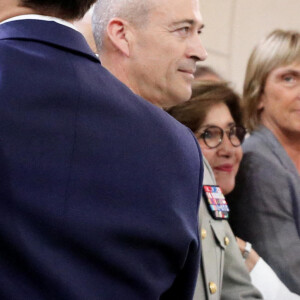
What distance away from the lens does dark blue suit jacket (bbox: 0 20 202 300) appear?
0.87 m

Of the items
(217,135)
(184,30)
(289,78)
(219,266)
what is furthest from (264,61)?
(219,266)

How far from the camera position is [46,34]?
0.93 m

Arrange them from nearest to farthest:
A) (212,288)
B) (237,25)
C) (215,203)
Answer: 1. (212,288)
2. (215,203)
3. (237,25)

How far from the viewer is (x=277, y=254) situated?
2197 millimetres

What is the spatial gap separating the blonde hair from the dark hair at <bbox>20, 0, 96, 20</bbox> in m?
1.51

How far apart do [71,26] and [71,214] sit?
242 millimetres

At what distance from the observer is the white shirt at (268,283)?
2.04 m

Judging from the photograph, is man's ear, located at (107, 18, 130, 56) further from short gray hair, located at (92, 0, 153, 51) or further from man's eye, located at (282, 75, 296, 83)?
man's eye, located at (282, 75, 296, 83)

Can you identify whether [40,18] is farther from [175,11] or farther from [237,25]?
[237,25]

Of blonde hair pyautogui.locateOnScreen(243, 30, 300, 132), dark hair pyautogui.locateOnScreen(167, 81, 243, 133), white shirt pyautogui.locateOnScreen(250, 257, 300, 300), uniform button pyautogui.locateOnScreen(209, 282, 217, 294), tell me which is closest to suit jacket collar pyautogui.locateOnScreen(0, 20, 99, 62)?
uniform button pyautogui.locateOnScreen(209, 282, 217, 294)

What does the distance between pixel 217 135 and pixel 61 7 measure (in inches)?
48.3

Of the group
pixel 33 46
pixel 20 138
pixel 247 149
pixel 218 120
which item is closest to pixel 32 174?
pixel 20 138

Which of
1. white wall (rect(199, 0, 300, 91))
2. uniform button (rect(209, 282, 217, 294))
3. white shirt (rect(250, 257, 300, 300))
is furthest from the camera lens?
white wall (rect(199, 0, 300, 91))

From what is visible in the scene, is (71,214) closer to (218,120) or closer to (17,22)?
(17,22)
